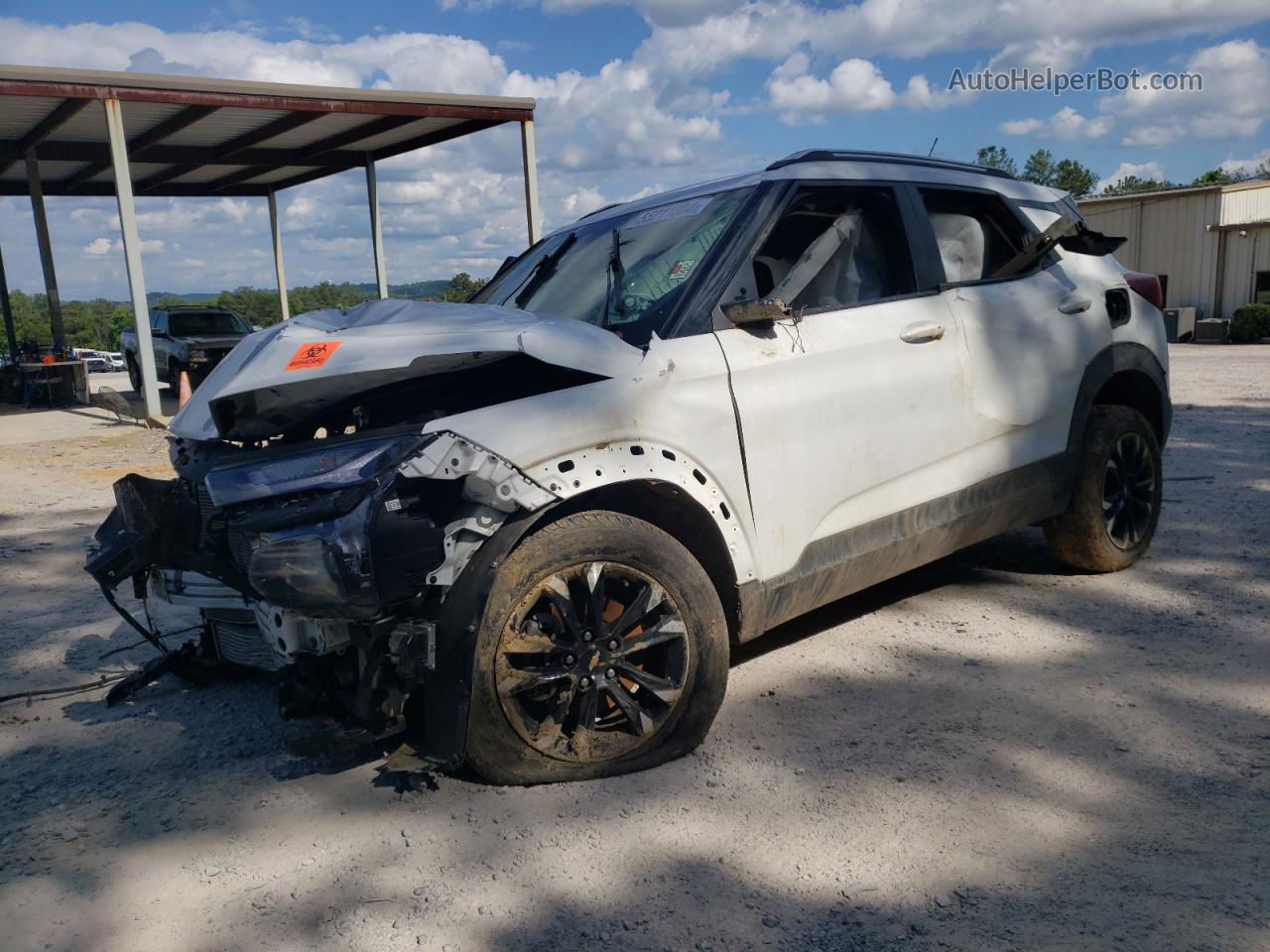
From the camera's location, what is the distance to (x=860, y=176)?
3965 mm

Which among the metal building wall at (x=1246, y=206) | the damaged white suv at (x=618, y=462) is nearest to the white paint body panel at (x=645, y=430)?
the damaged white suv at (x=618, y=462)

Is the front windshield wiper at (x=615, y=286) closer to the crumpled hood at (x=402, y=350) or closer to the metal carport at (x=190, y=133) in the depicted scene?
the crumpled hood at (x=402, y=350)

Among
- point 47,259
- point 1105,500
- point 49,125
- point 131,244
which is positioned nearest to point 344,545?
point 1105,500

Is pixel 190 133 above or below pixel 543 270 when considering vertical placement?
above

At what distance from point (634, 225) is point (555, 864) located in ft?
8.58

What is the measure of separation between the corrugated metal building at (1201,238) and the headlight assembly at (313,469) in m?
28.3

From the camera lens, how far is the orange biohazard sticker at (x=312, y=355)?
297cm

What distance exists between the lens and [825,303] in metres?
3.76

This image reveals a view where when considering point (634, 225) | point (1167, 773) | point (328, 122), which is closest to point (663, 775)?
point (1167, 773)

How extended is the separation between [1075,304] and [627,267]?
2.18m

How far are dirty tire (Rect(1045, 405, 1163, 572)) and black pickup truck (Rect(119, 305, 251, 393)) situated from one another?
1775 centimetres

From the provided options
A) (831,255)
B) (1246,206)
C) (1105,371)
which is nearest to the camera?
(831,255)

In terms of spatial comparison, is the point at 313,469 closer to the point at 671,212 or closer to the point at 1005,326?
the point at 671,212

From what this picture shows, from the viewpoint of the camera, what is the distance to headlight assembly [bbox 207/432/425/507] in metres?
2.70
